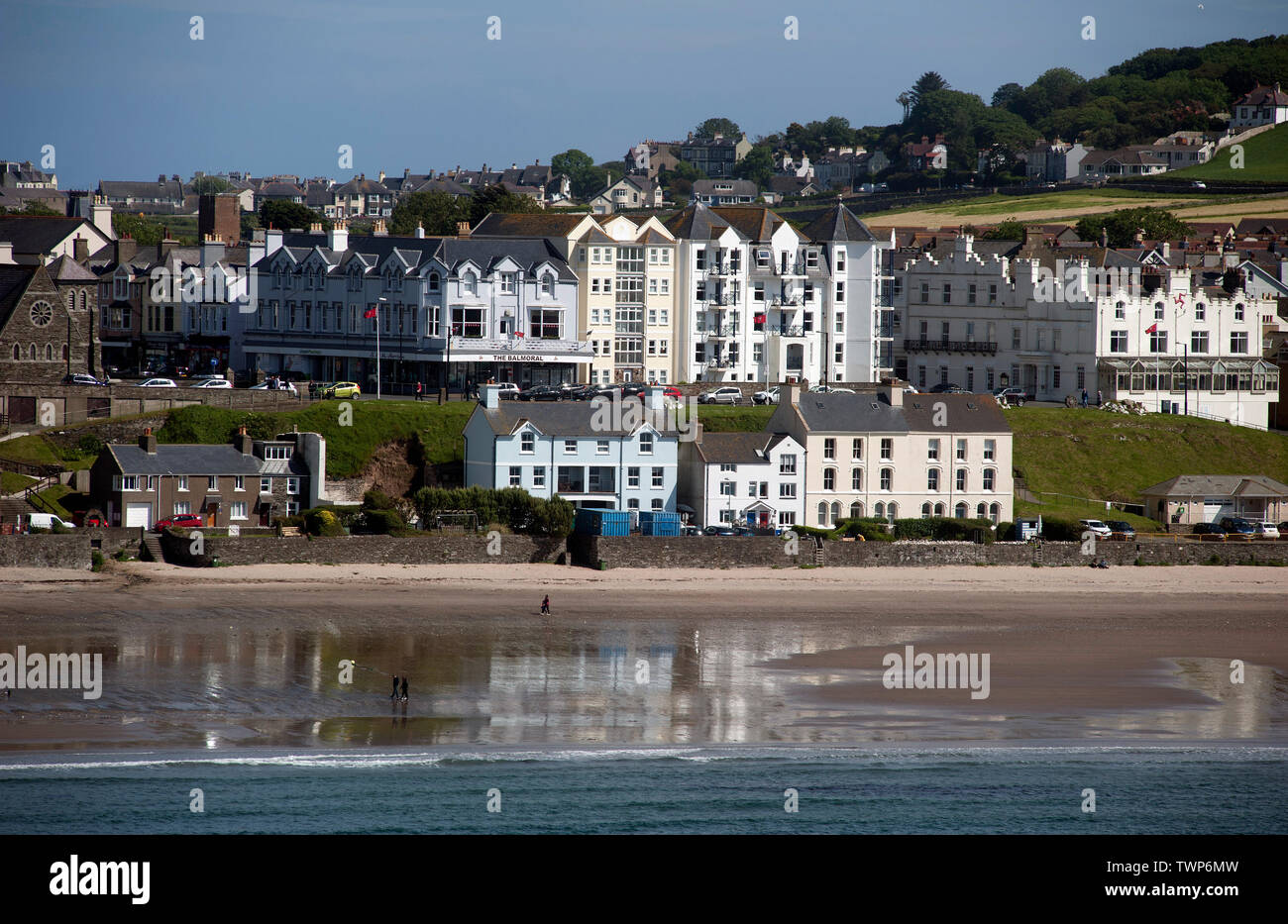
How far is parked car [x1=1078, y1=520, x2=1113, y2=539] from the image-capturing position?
56144 mm

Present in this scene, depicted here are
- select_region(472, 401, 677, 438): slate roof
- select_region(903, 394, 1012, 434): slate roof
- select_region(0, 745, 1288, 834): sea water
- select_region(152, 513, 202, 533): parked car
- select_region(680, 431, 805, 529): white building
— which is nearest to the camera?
select_region(0, 745, 1288, 834): sea water

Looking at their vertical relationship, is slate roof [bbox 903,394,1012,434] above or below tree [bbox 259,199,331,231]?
below

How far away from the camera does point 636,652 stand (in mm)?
40656

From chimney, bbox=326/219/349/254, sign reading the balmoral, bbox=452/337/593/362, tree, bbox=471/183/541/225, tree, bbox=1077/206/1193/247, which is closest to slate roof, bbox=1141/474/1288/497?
sign reading the balmoral, bbox=452/337/593/362

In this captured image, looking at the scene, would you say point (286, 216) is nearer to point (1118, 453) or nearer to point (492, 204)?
point (492, 204)

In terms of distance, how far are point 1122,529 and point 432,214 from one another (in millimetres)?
61239

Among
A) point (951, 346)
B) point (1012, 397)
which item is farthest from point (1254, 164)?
point (1012, 397)

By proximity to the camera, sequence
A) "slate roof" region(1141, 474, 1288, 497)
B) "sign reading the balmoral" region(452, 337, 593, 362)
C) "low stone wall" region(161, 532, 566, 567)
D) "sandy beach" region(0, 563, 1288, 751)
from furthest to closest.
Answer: "sign reading the balmoral" region(452, 337, 593, 362)
"slate roof" region(1141, 474, 1288, 497)
"low stone wall" region(161, 532, 566, 567)
"sandy beach" region(0, 563, 1288, 751)

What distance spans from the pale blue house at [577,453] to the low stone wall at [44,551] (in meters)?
14.3

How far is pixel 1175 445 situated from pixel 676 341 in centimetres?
2420

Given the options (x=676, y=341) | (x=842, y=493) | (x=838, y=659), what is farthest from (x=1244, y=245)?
(x=838, y=659)

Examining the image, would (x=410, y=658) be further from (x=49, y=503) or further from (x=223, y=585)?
(x=49, y=503)

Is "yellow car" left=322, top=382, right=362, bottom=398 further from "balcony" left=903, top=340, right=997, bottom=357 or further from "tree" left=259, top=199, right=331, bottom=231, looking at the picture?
"tree" left=259, top=199, right=331, bottom=231

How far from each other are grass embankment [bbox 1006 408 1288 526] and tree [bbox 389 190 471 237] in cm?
4678
